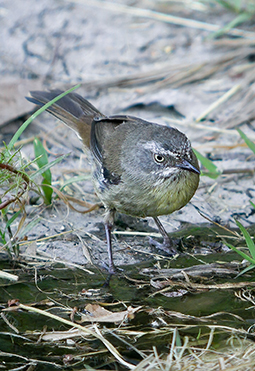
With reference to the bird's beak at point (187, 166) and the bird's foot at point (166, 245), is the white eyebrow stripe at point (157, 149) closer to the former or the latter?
the bird's beak at point (187, 166)

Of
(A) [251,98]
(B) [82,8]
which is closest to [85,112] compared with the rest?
(A) [251,98]

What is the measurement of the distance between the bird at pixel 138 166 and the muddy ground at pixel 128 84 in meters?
0.56

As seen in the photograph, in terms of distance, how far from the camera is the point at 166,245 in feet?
16.5

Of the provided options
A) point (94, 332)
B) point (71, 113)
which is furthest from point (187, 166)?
point (71, 113)

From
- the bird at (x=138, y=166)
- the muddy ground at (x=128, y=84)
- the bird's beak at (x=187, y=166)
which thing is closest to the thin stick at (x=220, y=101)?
the muddy ground at (x=128, y=84)

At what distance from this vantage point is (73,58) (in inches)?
357

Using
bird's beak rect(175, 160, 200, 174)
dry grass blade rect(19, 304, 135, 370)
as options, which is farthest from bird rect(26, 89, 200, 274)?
dry grass blade rect(19, 304, 135, 370)

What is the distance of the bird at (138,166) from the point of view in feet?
14.4

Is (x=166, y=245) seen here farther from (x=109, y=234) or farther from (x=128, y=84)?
(x=128, y=84)

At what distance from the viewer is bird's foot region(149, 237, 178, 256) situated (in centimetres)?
495

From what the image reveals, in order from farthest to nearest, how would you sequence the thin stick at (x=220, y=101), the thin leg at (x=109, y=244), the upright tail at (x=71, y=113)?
the thin stick at (x=220, y=101), the upright tail at (x=71, y=113), the thin leg at (x=109, y=244)

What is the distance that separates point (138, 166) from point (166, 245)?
931 millimetres

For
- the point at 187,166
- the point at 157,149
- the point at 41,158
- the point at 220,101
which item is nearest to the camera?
the point at 187,166

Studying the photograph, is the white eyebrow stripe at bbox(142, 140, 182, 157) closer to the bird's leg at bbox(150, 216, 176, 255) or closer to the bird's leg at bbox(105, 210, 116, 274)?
the bird's leg at bbox(105, 210, 116, 274)
